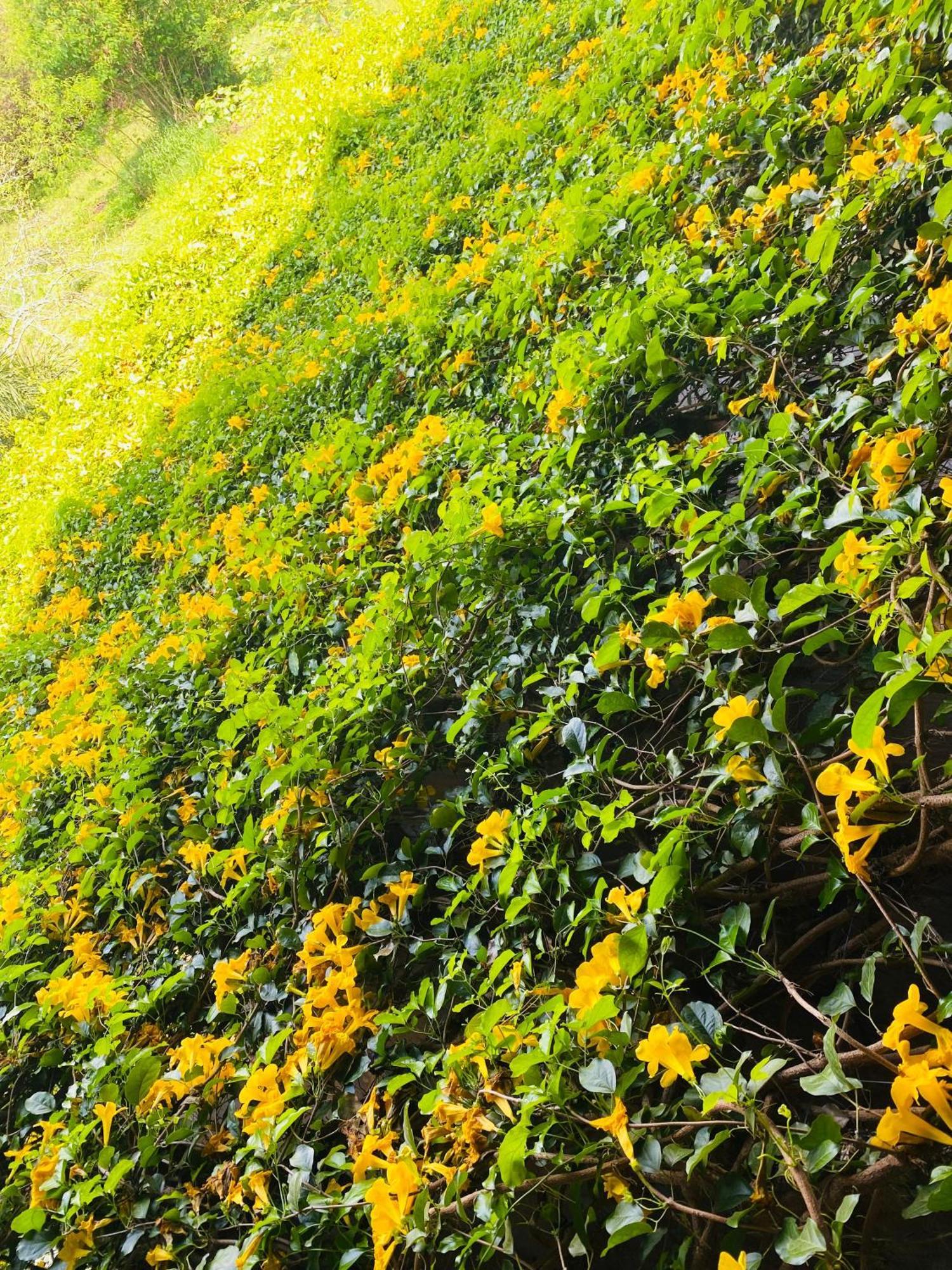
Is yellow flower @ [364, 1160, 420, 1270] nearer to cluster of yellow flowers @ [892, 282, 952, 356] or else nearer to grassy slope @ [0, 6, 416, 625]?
cluster of yellow flowers @ [892, 282, 952, 356]

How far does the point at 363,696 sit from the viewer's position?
161 centimetres

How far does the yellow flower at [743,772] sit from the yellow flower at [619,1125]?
1.27 ft

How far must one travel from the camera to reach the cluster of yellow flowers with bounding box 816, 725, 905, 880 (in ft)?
2.43

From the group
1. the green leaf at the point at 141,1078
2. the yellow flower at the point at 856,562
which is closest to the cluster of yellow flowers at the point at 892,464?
the yellow flower at the point at 856,562

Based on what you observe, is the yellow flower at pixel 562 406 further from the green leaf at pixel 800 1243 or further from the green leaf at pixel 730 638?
the green leaf at pixel 800 1243

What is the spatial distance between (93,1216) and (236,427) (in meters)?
3.53

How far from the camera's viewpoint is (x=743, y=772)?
3.04 ft

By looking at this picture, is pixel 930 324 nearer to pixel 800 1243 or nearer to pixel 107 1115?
pixel 800 1243

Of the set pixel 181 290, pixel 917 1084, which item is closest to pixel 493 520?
pixel 917 1084

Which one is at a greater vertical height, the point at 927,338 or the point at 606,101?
the point at 606,101

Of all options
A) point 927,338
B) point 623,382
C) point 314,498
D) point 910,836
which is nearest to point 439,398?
point 314,498

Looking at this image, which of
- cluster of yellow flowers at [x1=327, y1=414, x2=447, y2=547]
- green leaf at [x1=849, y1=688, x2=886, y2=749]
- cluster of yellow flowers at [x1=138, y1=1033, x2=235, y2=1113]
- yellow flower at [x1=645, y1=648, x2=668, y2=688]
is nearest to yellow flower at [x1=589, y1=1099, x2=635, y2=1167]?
green leaf at [x1=849, y1=688, x2=886, y2=749]

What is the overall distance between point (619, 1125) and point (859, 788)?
0.42 m

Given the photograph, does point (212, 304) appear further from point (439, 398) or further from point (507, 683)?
point (507, 683)
